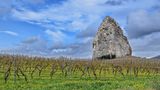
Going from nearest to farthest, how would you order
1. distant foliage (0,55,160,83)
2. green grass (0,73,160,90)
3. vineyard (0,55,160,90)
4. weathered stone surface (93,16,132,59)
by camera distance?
green grass (0,73,160,90) → vineyard (0,55,160,90) → distant foliage (0,55,160,83) → weathered stone surface (93,16,132,59)

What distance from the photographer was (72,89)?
30656mm

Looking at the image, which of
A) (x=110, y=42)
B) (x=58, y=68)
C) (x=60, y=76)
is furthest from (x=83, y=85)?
(x=110, y=42)

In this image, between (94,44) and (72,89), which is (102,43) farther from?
(72,89)

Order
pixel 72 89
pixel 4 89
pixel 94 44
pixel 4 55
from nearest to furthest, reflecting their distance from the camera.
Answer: pixel 72 89
pixel 4 89
pixel 4 55
pixel 94 44

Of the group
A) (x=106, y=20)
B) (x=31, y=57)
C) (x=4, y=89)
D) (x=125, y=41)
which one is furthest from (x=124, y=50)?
(x=4, y=89)

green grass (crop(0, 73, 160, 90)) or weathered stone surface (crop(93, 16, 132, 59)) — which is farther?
weathered stone surface (crop(93, 16, 132, 59))

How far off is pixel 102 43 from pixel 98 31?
8580mm

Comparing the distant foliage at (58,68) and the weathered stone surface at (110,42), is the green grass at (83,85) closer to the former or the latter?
the distant foliage at (58,68)

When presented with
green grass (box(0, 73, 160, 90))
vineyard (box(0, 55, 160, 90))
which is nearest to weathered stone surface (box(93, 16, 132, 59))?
vineyard (box(0, 55, 160, 90))

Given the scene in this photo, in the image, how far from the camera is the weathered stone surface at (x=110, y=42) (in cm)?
14538

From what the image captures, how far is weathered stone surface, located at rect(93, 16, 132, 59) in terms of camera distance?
145375 millimetres

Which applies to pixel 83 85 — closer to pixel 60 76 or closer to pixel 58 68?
pixel 60 76

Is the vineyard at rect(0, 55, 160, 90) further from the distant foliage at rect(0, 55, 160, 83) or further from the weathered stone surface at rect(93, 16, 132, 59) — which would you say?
the weathered stone surface at rect(93, 16, 132, 59)

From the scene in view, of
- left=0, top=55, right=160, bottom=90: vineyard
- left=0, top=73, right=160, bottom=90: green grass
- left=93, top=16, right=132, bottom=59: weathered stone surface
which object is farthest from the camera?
left=93, top=16, right=132, bottom=59: weathered stone surface
